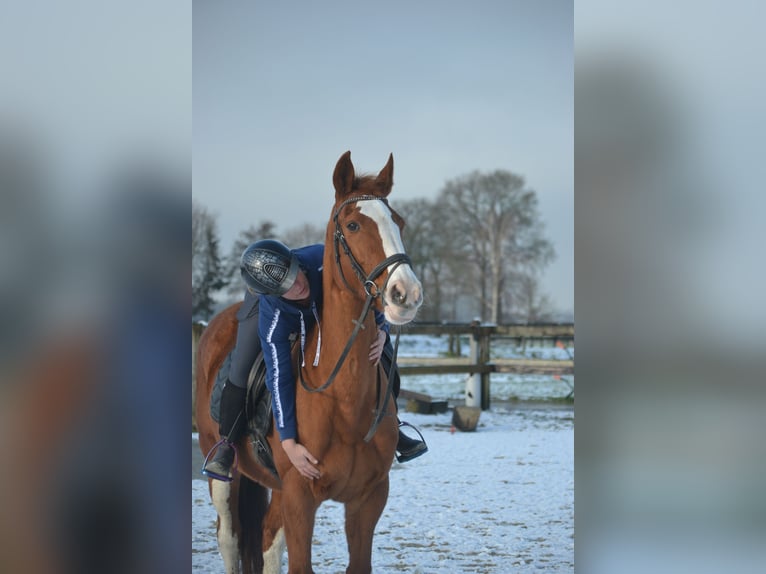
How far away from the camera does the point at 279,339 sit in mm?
2850

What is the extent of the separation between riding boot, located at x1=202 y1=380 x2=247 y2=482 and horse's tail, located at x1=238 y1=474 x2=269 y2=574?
0.71 meters

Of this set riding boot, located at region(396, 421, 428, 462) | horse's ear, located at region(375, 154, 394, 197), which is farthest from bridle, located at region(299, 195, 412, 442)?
riding boot, located at region(396, 421, 428, 462)

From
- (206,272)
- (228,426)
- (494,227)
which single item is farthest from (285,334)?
(494,227)

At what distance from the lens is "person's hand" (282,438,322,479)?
8.82 ft

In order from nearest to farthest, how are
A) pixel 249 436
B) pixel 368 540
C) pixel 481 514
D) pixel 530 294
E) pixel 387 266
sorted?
pixel 387 266, pixel 368 540, pixel 249 436, pixel 481 514, pixel 530 294

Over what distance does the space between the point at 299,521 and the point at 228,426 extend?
28.6 inches

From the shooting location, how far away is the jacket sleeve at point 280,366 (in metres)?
2.76

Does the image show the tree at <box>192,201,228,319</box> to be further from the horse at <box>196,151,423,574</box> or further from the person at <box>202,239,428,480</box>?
the horse at <box>196,151,423,574</box>
